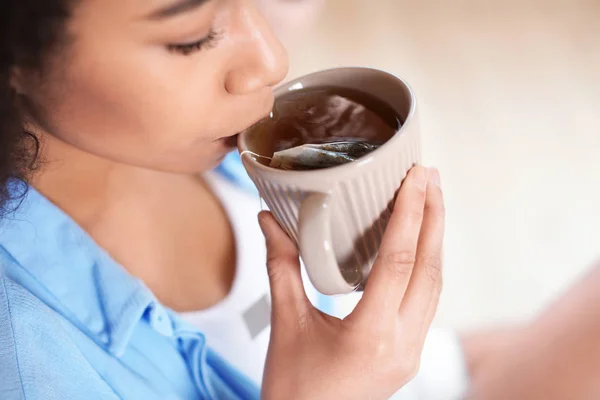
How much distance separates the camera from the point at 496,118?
5.16 ft

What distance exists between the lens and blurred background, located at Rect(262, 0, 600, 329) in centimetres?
126

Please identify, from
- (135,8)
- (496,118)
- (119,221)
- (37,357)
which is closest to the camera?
(135,8)

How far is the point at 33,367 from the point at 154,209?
0.95 feet

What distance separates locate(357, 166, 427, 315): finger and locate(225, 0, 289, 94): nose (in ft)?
0.56

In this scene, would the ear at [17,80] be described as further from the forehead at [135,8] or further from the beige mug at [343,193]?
the beige mug at [343,193]

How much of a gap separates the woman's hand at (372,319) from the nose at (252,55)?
148 millimetres

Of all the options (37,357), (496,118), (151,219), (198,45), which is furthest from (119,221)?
(496,118)

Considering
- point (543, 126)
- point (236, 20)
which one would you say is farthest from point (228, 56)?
point (543, 126)

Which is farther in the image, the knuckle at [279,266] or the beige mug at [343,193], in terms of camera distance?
the knuckle at [279,266]

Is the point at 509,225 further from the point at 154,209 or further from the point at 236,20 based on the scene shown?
the point at 236,20

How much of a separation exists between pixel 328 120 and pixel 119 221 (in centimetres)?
31

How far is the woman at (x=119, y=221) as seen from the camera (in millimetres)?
509

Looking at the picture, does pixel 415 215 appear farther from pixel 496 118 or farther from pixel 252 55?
pixel 496 118

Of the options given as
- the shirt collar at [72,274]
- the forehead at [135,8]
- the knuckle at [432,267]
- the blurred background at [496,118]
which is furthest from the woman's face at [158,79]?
the blurred background at [496,118]
